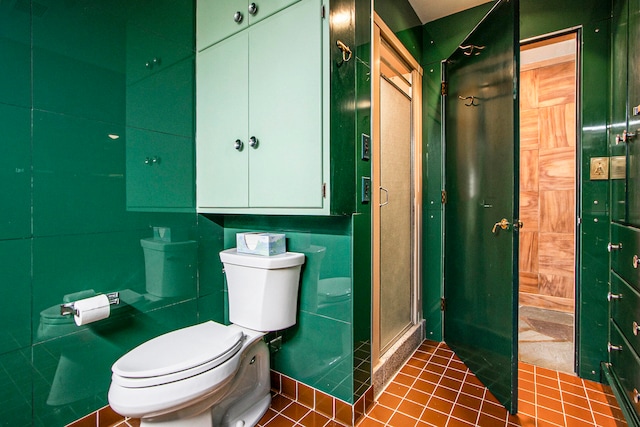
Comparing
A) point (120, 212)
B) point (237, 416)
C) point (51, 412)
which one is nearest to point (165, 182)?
point (120, 212)

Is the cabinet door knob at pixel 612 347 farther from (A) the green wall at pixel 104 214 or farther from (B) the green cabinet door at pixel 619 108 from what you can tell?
(A) the green wall at pixel 104 214

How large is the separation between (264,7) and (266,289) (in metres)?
1.31

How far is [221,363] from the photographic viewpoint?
1.18 meters

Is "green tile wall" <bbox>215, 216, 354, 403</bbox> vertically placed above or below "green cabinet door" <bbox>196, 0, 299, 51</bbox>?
below

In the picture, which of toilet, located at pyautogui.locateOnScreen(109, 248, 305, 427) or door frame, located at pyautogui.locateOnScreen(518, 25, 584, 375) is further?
door frame, located at pyautogui.locateOnScreen(518, 25, 584, 375)

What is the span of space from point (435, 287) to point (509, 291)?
0.76 m

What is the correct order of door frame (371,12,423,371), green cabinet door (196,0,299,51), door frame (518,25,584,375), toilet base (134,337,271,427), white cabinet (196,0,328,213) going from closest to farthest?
toilet base (134,337,271,427) < white cabinet (196,0,328,213) < green cabinet door (196,0,299,51) < door frame (371,12,423,371) < door frame (518,25,584,375)

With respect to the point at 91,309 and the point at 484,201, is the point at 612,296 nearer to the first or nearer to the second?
the point at 484,201

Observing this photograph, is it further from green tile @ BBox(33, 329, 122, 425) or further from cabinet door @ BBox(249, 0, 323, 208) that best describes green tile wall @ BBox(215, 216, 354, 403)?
green tile @ BBox(33, 329, 122, 425)

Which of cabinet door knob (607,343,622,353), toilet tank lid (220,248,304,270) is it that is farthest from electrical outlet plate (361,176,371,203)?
cabinet door knob (607,343,622,353)

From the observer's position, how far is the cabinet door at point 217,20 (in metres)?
1.47

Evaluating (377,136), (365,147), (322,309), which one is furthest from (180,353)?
(377,136)

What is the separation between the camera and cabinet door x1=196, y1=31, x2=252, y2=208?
1.50 meters

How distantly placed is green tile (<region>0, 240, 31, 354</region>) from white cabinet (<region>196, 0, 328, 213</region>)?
76 cm
